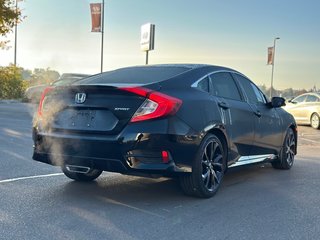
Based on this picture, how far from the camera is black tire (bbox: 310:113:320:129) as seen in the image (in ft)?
54.6

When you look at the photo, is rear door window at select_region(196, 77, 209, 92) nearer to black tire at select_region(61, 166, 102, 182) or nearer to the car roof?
the car roof

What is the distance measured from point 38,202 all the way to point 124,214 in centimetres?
99

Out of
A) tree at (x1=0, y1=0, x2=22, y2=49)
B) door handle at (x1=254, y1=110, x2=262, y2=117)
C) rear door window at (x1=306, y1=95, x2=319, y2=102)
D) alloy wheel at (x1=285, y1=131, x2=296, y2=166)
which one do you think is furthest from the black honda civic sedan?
tree at (x1=0, y1=0, x2=22, y2=49)

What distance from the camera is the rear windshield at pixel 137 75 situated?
4904 millimetres

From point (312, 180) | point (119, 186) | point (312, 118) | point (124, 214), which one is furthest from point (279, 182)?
point (312, 118)

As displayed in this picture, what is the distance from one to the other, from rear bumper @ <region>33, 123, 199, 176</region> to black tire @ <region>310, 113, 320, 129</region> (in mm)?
13132

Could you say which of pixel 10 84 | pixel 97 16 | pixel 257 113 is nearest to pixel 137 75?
pixel 257 113

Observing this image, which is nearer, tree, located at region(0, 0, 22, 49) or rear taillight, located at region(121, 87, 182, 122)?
rear taillight, located at region(121, 87, 182, 122)

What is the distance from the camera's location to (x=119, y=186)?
18.2 ft

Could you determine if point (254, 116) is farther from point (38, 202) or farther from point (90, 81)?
point (38, 202)

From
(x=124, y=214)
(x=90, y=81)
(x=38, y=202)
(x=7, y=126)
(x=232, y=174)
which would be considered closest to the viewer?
(x=124, y=214)

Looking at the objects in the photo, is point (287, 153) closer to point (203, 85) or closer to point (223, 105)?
point (223, 105)

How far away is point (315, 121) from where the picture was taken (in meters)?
16.8

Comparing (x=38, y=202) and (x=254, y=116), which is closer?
(x=38, y=202)
